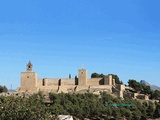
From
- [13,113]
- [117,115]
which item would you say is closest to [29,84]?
[117,115]

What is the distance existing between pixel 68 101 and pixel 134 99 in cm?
1381

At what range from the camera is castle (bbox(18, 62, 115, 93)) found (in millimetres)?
63594

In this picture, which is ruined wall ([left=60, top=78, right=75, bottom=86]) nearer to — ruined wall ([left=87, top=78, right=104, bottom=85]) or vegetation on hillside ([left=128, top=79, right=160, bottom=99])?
ruined wall ([left=87, top=78, right=104, bottom=85])

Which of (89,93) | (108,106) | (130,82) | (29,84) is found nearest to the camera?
(108,106)

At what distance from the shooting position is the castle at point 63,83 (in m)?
63.6

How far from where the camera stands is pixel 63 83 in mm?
65812

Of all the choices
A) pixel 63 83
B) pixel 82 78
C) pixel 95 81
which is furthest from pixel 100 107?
pixel 63 83

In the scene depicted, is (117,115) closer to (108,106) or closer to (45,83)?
(108,106)

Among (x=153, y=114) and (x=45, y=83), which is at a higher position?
(x=45, y=83)

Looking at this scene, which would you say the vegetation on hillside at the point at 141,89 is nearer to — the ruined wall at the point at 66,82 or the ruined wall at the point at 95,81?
the ruined wall at the point at 95,81

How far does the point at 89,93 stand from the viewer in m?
59.0

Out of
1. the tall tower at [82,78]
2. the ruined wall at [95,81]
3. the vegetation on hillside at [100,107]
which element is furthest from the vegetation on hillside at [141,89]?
the tall tower at [82,78]

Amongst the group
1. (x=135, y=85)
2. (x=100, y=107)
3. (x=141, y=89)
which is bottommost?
(x=100, y=107)

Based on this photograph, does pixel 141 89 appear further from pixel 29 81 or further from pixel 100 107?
pixel 29 81
